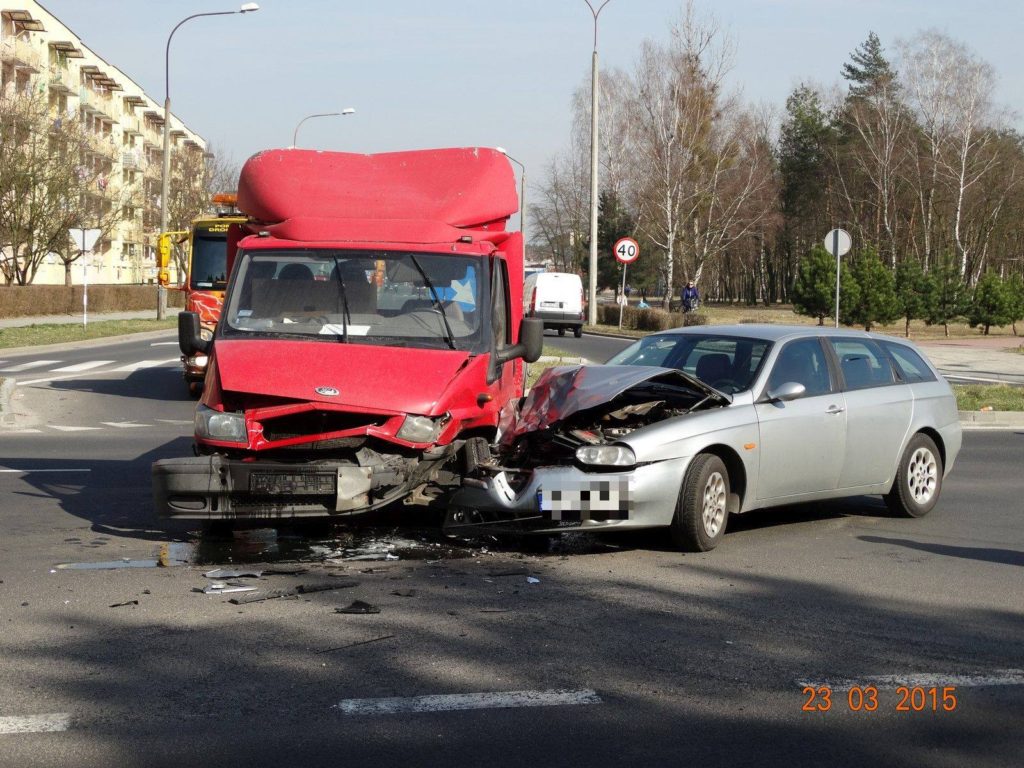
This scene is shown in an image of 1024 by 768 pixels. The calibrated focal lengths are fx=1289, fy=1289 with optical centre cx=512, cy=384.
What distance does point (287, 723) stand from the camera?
476 cm

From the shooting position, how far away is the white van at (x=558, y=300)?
44.2 m

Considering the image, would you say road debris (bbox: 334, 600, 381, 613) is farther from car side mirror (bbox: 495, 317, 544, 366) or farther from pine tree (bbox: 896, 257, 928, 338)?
pine tree (bbox: 896, 257, 928, 338)

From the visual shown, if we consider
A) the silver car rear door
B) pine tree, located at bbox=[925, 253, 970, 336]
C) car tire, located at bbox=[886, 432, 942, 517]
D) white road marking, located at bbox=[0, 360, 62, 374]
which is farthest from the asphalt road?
pine tree, located at bbox=[925, 253, 970, 336]

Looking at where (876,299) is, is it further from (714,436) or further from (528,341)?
(714,436)

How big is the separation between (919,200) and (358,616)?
68903 millimetres

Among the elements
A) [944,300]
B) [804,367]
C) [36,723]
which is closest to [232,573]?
[36,723]

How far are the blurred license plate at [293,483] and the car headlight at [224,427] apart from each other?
31cm

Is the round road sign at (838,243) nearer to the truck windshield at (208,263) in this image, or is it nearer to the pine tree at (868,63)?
the truck windshield at (208,263)

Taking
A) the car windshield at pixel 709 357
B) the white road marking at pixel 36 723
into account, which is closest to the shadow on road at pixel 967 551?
the car windshield at pixel 709 357

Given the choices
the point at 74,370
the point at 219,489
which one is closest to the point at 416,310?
the point at 219,489

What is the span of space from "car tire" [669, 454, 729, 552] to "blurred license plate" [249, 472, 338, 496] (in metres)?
2.18

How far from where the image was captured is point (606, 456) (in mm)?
7859

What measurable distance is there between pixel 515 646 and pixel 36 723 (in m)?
2.12

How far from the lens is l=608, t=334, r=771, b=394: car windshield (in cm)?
919
